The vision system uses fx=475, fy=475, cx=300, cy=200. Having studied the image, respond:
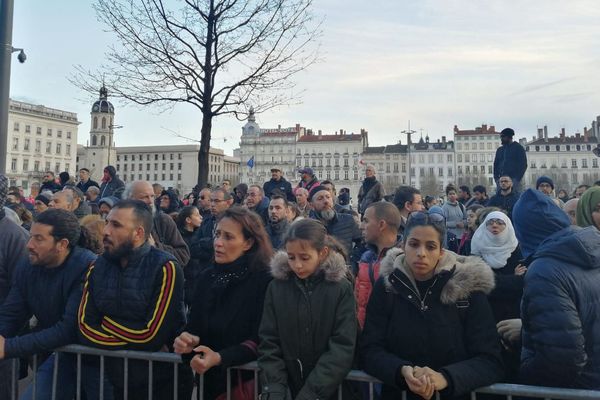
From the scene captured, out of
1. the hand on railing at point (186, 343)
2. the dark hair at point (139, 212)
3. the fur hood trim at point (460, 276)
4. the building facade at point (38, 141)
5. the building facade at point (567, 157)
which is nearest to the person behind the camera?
the fur hood trim at point (460, 276)

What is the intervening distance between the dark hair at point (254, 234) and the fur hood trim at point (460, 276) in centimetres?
90

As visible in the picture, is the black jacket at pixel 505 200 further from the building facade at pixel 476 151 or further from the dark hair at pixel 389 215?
the building facade at pixel 476 151

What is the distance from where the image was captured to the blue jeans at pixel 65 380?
350 centimetres

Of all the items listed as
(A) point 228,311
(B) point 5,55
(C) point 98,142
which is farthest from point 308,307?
(C) point 98,142

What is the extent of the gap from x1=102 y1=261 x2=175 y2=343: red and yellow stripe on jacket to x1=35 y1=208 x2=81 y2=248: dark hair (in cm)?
83

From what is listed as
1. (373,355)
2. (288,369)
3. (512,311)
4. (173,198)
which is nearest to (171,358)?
(288,369)

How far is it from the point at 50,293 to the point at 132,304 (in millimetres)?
830

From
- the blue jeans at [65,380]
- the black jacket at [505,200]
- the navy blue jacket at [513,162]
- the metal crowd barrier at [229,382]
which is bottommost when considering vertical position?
the blue jeans at [65,380]

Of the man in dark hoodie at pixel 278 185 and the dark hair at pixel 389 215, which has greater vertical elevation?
the man in dark hoodie at pixel 278 185

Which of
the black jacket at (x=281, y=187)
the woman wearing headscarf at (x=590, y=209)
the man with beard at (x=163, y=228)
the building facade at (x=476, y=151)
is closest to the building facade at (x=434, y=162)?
the building facade at (x=476, y=151)

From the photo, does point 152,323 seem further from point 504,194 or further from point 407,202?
point 504,194

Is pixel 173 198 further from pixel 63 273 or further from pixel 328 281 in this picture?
pixel 328 281

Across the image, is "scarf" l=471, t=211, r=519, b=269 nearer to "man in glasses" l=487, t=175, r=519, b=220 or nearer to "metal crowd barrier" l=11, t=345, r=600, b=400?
"metal crowd barrier" l=11, t=345, r=600, b=400

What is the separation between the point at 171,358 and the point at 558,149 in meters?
122
